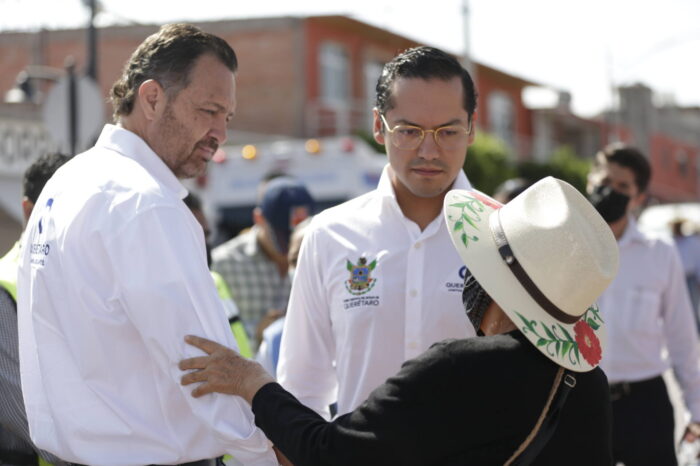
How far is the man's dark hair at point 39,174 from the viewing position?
14.8 feet

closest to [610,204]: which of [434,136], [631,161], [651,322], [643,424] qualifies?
[631,161]

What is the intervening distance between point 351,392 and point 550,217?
1265 mm

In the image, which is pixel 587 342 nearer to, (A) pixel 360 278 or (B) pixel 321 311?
(A) pixel 360 278

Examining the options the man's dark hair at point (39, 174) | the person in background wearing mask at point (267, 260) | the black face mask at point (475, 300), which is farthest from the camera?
the person in background wearing mask at point (267, 260)

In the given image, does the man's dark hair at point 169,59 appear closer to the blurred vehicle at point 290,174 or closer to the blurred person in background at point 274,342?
the blurred person in background at point 274,342

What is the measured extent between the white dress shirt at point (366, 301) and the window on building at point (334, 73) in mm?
28600

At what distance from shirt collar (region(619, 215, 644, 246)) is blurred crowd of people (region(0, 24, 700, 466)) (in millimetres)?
2173

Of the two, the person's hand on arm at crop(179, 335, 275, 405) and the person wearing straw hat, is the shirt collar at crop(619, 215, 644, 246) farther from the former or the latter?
the person's hand on arm at crop(179, 335, 275, 405)

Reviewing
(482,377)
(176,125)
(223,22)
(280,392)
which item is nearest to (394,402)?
(482,377)

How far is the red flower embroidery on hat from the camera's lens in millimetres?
2975

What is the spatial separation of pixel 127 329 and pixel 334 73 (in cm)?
3061

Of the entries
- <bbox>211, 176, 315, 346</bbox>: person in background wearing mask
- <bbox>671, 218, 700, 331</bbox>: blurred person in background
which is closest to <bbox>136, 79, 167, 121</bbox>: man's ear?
<bbox>211, 176, 315, 346</bbox>: person in background wearing mask

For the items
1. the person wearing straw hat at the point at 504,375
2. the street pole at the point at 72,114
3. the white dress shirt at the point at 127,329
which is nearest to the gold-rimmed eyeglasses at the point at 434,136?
the person wearing straw hat at the point at 504,375

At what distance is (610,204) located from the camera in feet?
19.4
